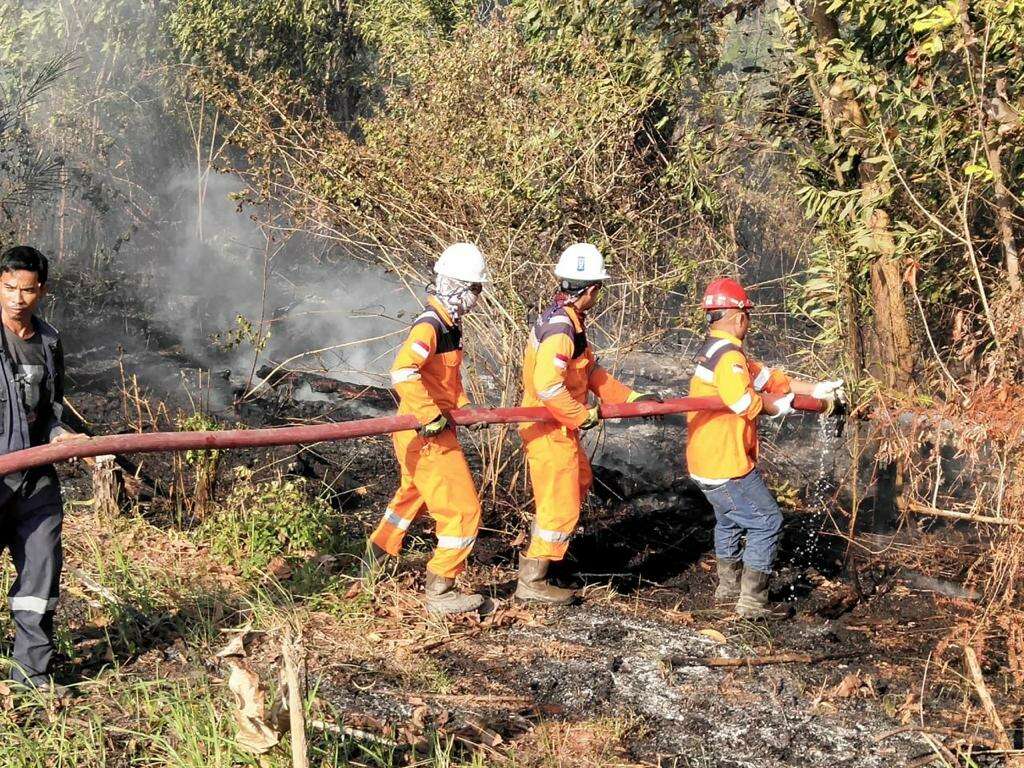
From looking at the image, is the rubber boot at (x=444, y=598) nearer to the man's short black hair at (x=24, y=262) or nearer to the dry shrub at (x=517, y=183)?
the dry shrub at (x=517, y=183)

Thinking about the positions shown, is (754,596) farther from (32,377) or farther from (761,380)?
(32,377)

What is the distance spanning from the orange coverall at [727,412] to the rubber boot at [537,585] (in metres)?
0.94

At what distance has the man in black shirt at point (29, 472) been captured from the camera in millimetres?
4277

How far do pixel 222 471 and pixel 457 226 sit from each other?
2.27 metres

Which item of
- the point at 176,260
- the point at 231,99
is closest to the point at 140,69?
A: the point at 176,260

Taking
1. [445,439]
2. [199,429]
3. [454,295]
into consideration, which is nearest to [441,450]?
[445,439]

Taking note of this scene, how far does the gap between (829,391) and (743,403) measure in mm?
596

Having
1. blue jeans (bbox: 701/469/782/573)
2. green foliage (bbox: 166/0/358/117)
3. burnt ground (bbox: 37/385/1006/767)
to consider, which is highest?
green foliage (bbox: 166/0/358/117)

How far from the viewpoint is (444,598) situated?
568 cm

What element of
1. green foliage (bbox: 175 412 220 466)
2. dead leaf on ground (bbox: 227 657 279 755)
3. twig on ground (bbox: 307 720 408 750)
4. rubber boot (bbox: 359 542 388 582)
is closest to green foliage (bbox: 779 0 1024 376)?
rubber boot (bbox: 359 542 388 582)

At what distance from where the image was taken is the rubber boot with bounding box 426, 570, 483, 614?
5.66 m

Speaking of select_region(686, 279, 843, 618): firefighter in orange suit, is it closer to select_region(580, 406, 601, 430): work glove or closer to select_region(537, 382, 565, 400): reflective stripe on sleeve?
select_region(580, 406, 601, 430): work glove

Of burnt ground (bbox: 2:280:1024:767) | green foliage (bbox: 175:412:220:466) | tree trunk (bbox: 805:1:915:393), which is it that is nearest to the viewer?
burnt ground (bbox: 2:280:1024:767)

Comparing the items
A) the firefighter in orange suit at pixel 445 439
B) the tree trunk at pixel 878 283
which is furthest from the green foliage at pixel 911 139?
the firefighter in orange suit at pixel 445 439
